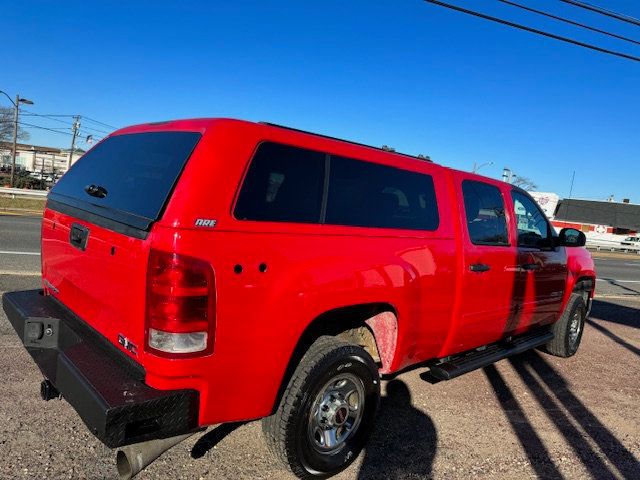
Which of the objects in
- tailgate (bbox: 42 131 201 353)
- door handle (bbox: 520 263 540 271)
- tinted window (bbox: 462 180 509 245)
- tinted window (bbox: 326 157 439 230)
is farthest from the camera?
door handle (bbox: 520 263 540 271)

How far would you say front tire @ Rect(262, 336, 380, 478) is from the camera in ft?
8.66

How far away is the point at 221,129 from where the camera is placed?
8.05ft

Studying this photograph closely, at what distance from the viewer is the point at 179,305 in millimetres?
2170

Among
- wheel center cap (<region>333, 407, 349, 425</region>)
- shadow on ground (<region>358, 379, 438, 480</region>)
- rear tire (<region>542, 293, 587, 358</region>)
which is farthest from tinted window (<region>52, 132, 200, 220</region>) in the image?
rear tire (<region>542, 293, 587, 358</region>)

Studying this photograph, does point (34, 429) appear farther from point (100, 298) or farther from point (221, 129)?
point (221, 129)

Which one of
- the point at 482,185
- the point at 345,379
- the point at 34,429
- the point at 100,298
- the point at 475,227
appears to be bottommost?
the point at 34,429

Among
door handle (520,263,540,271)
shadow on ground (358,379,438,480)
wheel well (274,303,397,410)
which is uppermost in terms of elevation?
door handle (520,263,540,271)

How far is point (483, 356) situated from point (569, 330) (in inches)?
83.0

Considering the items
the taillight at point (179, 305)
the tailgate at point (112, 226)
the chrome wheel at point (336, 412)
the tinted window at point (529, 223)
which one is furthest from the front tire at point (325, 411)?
the tinted window at point (529, 223)

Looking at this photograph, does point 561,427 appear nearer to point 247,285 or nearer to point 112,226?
point 247,285

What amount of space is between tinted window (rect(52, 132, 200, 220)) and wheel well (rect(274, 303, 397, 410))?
1.09 metres

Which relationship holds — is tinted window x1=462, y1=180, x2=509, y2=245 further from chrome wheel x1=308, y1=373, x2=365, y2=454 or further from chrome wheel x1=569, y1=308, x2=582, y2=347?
chrome wheel x1=569, y1=308, x2=582, y2=347

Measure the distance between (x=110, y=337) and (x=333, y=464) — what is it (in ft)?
4.88

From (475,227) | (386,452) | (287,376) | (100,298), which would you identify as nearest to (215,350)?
(287,376)
